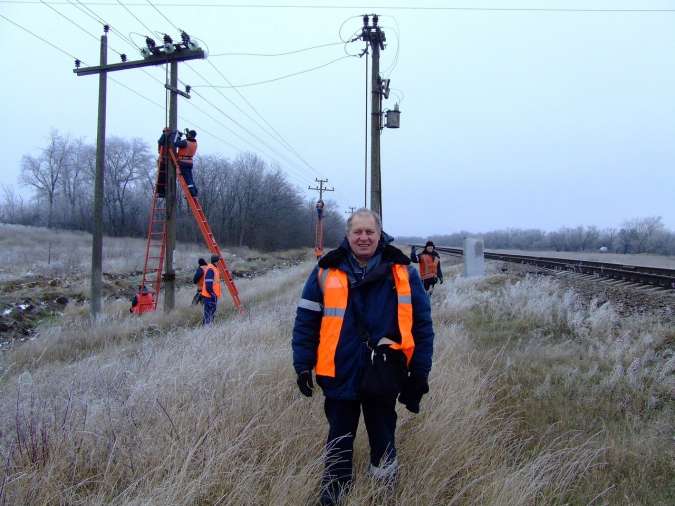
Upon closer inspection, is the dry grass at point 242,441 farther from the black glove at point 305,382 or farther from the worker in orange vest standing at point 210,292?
the worker in orange vest standing at point 210,292

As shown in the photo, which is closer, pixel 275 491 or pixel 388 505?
pixel 275 491

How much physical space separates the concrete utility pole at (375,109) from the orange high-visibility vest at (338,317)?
830 centimetres

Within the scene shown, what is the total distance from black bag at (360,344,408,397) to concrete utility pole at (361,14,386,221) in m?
8.41

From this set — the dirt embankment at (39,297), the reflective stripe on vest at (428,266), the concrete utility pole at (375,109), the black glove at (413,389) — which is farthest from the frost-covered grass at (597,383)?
the dirt embankment at (39,297)

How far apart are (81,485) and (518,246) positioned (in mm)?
82358

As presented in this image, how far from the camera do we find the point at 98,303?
11945mm

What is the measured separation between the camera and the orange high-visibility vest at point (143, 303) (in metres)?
11.9

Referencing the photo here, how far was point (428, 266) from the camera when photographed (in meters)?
12.0

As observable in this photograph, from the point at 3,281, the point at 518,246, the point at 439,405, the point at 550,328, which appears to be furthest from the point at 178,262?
the point at 518,246

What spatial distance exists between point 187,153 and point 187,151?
6cm

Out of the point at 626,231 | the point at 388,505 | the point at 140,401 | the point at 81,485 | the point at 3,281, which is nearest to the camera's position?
the point at 81,485

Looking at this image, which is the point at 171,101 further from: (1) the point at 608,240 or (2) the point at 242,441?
(1) the point at 608,240

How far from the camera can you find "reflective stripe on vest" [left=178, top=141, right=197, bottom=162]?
11672 mm

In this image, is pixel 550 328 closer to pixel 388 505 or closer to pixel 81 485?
pixel 388 505
